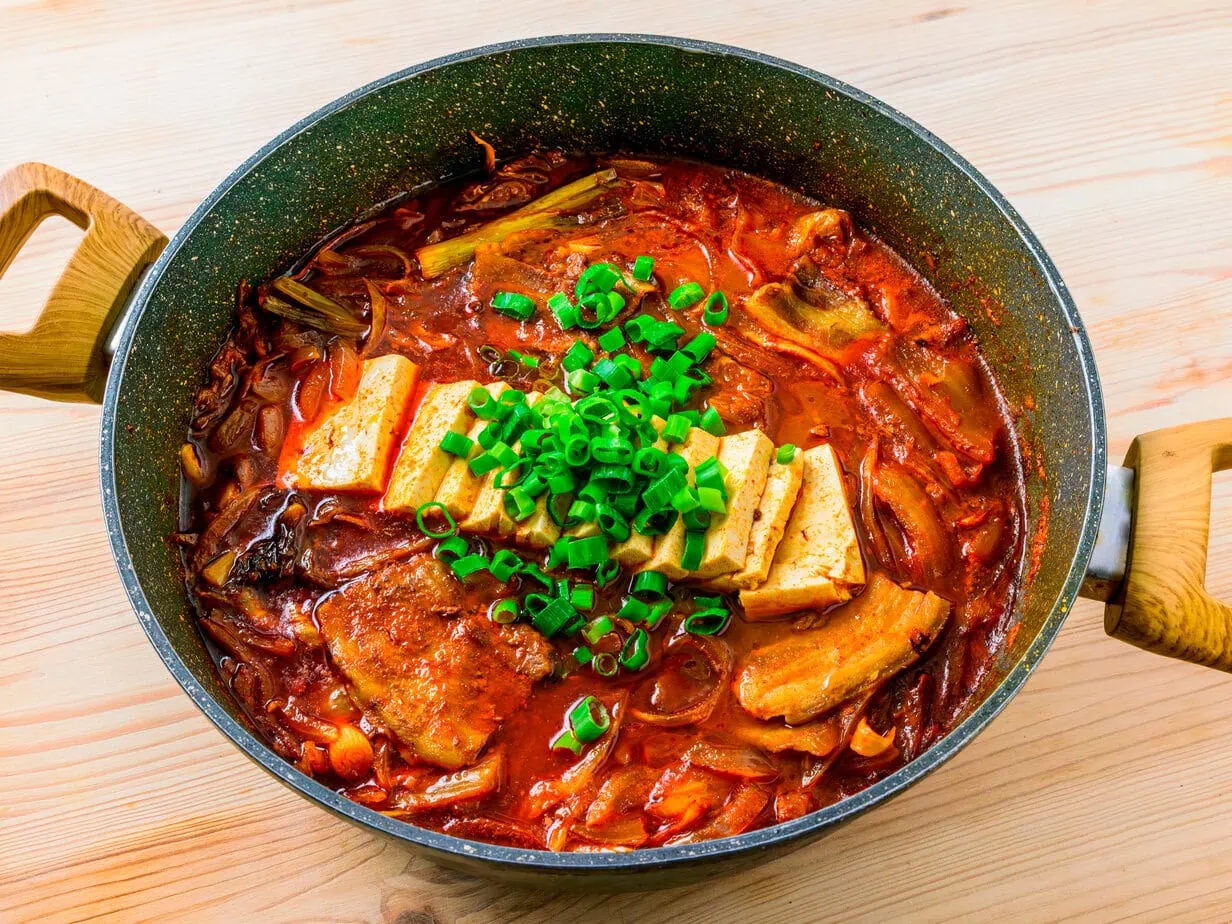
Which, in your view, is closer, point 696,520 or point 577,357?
point 696,520

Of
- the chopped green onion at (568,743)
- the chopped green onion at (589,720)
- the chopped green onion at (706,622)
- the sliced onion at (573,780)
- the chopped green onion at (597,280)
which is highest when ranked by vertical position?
the chopped green onion at (597,280)

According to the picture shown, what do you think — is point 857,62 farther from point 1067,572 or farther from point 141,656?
point 141,656

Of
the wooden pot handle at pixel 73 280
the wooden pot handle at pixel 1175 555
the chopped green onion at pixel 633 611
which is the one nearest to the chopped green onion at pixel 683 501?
the chopped green onion at pixel 633 611

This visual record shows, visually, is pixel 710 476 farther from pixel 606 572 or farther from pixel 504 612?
pixel 504 612

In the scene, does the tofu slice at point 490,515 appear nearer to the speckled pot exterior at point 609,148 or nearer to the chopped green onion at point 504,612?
the chopped green onion at point 504,612

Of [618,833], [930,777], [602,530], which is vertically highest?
[602,530]

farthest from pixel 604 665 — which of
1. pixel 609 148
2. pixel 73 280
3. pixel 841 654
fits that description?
pixel 609 148

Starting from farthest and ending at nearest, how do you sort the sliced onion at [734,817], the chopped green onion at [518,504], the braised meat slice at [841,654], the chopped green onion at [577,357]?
the chopped green onion at [577,357] < the chopped green onion at [518,504] < the braised meat slice at [841,654] < the sliced onion at [734,817]
